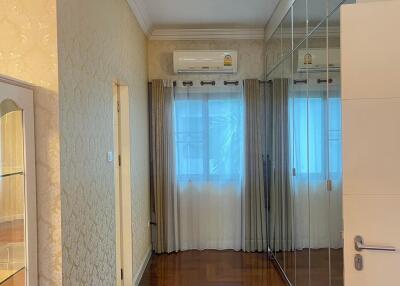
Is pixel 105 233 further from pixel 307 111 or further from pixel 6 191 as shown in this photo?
pixel 307 111

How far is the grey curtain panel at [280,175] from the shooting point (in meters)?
Answer: 3.20

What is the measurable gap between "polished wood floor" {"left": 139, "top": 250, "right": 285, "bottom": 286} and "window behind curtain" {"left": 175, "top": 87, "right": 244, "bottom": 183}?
38.9 inches

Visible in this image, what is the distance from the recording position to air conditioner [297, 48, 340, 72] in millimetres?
1958

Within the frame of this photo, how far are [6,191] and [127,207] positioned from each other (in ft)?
5.83

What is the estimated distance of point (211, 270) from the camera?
3.73 metres

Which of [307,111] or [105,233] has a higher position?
[307,111]

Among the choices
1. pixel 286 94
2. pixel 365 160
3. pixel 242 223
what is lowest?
pixel 242 223

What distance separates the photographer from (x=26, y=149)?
1487mm

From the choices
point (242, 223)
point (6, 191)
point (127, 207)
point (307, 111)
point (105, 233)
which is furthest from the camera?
point (242, 223)

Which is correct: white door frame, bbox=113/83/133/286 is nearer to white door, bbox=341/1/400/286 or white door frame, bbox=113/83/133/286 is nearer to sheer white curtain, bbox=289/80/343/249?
sheer white curtain, bbox=289/80/343/249

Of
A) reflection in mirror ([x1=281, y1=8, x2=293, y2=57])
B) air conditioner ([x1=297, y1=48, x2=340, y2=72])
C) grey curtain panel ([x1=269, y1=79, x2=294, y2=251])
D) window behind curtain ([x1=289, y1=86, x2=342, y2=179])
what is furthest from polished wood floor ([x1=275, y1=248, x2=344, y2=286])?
reflection in mirror ([x1=281, y1=8, x2=293, y2=57])

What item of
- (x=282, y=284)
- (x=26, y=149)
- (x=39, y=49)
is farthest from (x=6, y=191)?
(x=282, y=284)

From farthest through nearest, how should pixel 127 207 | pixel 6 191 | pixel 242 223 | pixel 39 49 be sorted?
pixel 242 223, pixel 127 207, pixel 39 49, pixel 6 191

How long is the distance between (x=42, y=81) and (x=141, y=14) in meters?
2.30
